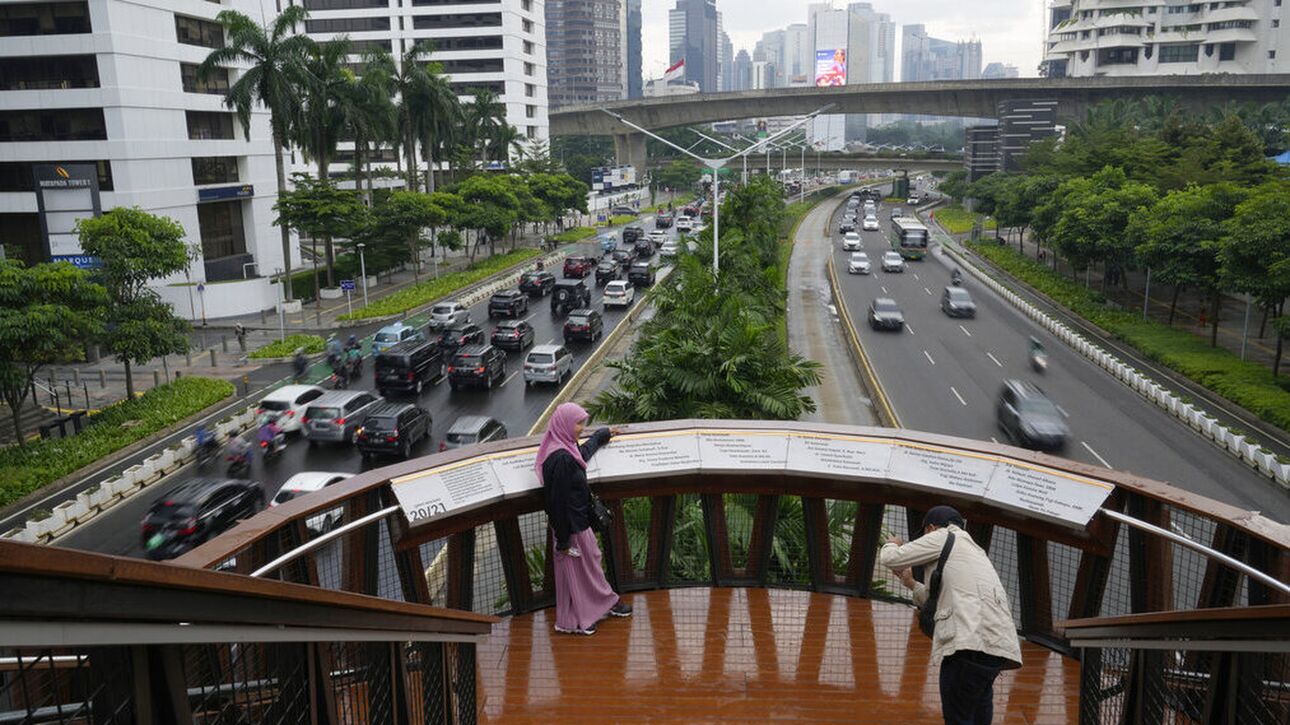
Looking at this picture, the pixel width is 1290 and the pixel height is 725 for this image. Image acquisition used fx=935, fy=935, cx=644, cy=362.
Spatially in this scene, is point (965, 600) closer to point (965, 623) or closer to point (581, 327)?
point (965, 623)

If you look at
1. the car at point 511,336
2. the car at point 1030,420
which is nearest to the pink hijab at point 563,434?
the car at point 1030,420

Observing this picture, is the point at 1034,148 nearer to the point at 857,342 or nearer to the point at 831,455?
the point at 857,342

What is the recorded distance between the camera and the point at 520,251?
2559 inches

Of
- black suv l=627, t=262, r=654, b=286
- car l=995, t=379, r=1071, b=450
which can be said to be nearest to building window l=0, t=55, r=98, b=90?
black suv l=627, t=262, r=654, b=286

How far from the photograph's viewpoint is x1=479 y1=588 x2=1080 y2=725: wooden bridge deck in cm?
590

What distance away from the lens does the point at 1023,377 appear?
104 ft

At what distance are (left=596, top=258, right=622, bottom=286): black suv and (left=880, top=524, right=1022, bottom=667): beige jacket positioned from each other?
157ft

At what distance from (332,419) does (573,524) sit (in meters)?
19.0

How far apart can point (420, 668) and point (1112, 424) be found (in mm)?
25671

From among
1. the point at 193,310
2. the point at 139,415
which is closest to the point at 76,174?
the point at 193,310

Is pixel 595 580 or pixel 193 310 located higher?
pixel 595 580

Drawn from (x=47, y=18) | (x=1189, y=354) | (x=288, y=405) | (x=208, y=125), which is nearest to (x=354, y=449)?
(x=288, y=405)

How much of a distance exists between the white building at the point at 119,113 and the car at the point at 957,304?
31.7m

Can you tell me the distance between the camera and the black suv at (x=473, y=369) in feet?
96.4
